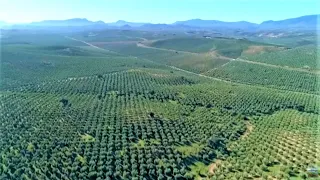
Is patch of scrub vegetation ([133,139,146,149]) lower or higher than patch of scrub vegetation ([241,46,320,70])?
lower

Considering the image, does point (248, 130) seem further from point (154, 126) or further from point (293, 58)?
point (293, 58)

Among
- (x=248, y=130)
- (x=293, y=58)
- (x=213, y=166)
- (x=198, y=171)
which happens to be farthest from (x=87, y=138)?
(x=293, y=58)

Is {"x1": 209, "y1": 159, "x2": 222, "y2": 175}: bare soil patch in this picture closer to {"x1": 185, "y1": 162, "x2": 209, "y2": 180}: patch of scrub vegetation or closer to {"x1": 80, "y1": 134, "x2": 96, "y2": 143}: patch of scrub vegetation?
{"x1": 185, "y1": 162, "x2": 209, "y2": 180}: patch of scrub vegetation

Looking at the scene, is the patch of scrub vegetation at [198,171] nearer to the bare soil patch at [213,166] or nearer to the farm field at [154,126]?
the farm field at [154,126]

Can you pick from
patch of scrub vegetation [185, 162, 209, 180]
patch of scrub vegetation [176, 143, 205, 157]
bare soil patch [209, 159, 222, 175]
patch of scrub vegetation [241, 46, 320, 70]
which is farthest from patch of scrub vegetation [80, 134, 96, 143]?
patch of scrub vegetation [241, 46, 320, 70]

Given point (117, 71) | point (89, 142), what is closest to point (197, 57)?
point (117, 71)

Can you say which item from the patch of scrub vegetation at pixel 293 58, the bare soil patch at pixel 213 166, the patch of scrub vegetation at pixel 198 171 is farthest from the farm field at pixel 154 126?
the patch of scrub vegetation at pixel 293 58

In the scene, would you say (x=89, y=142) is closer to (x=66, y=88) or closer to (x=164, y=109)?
(x=164, y=109)

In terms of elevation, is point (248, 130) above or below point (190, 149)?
above
